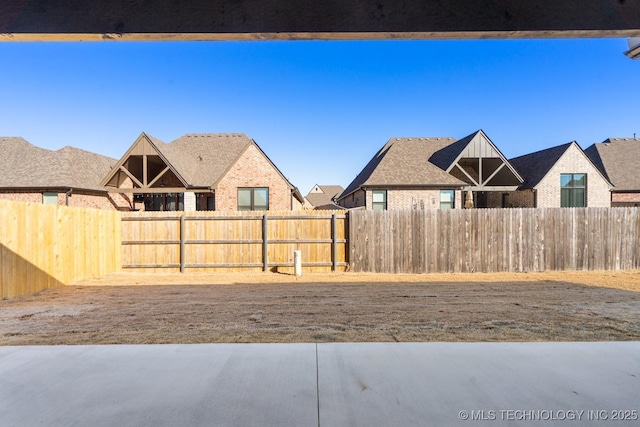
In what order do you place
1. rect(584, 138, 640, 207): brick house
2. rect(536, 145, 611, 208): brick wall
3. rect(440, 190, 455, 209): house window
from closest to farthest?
rect(440, 190, 455, 209): house window
rect(536, 145, 611, 208): brick wall
rect(584, 138, 640, 207): brick house

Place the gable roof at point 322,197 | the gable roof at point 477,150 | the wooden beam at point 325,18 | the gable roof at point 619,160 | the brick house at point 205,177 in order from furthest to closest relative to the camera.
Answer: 1. the gable roof at point 322,197
2. the gable roof at point 619,160
3. the gable roof at point 477,150
4. the brick house at point 205,177
5. the wooden beam at point 325,18

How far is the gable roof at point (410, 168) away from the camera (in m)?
20.6

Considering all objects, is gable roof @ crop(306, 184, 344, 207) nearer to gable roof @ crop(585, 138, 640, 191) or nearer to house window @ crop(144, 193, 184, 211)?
house window @ crop(144, 193, 184, 211)

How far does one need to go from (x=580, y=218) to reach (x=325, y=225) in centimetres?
932

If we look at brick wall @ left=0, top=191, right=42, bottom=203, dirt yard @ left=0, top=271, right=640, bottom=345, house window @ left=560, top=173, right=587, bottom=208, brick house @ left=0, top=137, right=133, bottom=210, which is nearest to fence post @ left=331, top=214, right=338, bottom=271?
dirt yard @ left=0, top=271, right=640, bottom=345

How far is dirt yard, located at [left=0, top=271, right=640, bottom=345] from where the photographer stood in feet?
17.3

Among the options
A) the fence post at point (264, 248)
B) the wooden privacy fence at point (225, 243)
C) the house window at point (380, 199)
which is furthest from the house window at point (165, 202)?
the house window at point (380, 199)

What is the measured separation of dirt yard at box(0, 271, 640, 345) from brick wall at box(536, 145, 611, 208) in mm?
12724

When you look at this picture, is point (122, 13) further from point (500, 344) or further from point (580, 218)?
point (580, 218)

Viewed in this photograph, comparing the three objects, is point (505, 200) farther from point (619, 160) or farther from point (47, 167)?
point (47, 167)

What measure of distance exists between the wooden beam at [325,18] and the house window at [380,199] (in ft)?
59.4

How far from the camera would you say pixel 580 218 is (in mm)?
12742

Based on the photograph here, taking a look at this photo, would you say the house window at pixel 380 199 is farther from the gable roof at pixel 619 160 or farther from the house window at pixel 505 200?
the gable roof at pixel 619 160

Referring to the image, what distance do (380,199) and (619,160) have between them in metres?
20.9
